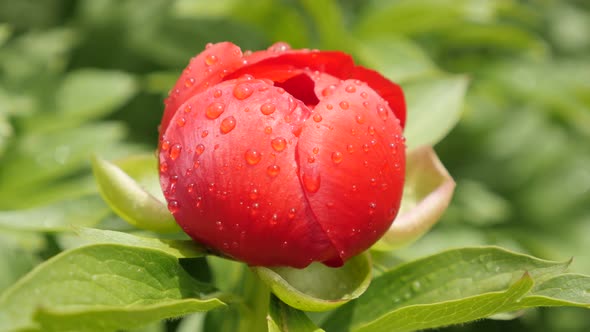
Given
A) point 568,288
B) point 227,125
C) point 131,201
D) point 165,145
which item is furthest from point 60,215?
point 568,288

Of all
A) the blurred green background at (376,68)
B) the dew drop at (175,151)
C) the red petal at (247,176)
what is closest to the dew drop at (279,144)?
the red petal at (247,176)

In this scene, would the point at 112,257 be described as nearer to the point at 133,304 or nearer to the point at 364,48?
the point at 133,304

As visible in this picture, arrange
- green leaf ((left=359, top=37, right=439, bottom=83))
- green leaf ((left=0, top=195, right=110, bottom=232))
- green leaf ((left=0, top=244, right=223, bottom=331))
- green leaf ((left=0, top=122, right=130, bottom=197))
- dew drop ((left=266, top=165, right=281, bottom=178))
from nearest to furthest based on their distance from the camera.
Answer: green leaf ((left=0, top=244, right=223, bottom=331))
dew drop ((left=266, top=165, right=281, bottom=178))
green leaf ((left=0, top=195, right=110, bottom=232))
green leaf ((left=0, top=122, right=130, bottom=197))
green leaf ((left=359, top=37, right=439, bottom=83))

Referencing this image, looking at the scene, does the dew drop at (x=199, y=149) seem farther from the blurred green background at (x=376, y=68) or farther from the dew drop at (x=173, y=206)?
the blurred green background at (x=376, y=68)

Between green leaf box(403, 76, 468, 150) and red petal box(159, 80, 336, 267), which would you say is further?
green leaf box(403, 76, 468, 150)

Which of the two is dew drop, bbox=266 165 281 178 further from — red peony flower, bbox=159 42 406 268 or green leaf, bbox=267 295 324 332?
green leaf, bbox=267 295 324 332

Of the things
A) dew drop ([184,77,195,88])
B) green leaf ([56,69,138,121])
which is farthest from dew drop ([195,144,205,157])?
green leaf ([56,69,138,121])

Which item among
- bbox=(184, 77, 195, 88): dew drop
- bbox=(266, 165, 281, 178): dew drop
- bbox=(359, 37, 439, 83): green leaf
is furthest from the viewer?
bbox=(359, 37, 439, 83): green leaf

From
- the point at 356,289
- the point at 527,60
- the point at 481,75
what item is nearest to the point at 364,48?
the point at 481,75

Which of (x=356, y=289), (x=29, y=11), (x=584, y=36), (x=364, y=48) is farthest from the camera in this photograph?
(x=584, y=36)
